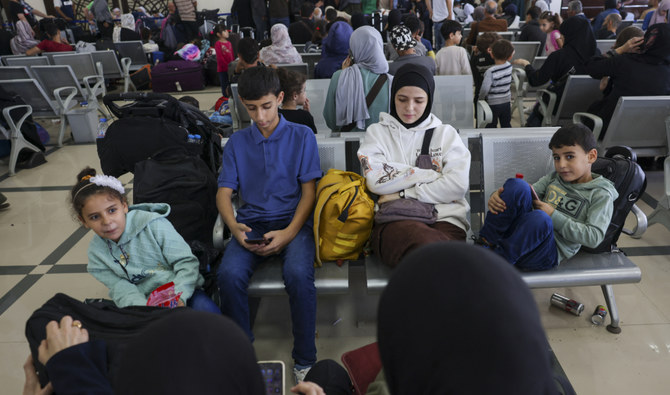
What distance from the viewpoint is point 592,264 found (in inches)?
87.4

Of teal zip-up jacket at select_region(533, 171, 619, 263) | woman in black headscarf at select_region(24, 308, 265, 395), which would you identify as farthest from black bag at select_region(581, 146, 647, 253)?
woman in black headscarf at select_region(24, 308, 265, 395)

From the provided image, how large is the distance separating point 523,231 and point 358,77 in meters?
1.88

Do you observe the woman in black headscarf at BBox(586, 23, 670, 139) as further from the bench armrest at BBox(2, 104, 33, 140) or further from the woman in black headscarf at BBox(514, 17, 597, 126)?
the bench armrest at BBox(2, 104, 33, 140)

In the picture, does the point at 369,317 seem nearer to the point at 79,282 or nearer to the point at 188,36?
the point at 79,282

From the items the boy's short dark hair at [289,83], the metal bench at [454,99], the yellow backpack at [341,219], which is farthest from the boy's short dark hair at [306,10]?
the yellow backpack at [341,219]

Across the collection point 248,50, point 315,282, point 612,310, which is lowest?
point 612,310

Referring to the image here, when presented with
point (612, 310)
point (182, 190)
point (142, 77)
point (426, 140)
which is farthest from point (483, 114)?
point (142, 77)

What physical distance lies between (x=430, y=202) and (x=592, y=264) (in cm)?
84

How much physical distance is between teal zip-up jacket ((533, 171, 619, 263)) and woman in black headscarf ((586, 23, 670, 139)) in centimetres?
195

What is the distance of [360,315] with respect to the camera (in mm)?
2586

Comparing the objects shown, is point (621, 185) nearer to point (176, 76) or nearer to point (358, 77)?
point (358, 77)

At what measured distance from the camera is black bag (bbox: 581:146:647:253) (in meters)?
2.21

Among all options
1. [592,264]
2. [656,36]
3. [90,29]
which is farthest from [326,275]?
[90,29]

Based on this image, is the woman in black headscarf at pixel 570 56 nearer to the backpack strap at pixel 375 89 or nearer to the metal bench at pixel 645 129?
the metal bench at pixel 645 129
